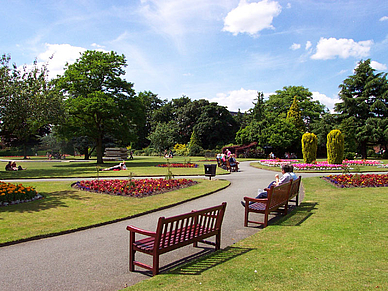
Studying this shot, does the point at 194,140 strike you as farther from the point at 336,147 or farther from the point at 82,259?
the point at 82,259

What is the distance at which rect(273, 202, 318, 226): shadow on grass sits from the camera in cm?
763

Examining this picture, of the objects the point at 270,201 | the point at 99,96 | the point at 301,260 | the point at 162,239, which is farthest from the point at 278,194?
the point at 99,96

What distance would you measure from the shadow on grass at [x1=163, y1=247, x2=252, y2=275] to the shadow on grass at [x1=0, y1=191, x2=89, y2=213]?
6178 millimetres

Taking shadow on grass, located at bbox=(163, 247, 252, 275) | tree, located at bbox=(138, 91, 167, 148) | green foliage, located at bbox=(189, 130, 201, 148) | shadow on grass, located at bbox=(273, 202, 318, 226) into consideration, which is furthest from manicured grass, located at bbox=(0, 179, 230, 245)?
tree, located at bbox=(138, 91, 167, 148)

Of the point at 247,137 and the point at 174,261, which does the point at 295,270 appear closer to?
the point at 174,261

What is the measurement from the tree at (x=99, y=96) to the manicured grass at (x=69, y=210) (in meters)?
20.0

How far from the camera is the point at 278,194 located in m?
7.92

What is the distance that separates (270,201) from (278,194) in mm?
619

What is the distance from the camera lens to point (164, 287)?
156 inches

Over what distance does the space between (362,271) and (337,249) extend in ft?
3.58

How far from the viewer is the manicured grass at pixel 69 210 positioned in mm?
7420

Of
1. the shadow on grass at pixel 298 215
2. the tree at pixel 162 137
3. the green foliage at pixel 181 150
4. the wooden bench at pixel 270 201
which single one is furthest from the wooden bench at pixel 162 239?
the tree at pixel 162 137

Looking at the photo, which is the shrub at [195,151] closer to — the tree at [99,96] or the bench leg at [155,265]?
the tree at [99,96]

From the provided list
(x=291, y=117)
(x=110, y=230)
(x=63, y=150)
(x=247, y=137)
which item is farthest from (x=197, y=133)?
(x=110, y=230)
